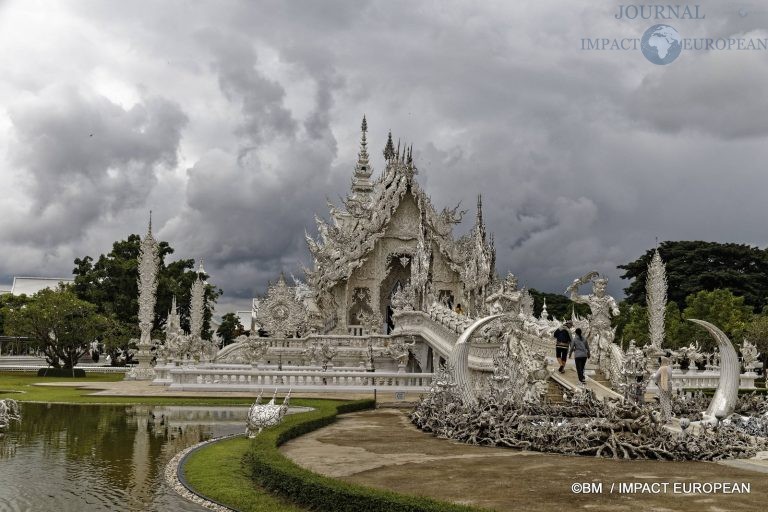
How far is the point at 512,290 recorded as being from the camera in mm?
17641

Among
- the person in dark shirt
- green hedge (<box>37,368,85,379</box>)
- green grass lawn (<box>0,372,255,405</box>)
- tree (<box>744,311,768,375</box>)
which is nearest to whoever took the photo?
the person in dark shirt

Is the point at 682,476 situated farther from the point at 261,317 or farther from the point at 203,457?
the point at 261,317

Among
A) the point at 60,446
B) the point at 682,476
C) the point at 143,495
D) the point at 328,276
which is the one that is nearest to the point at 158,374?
the point at 328,276

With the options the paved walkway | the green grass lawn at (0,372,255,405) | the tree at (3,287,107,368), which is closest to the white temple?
the green grass lawn at (0,372,255,405)

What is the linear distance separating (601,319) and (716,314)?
1136 inches

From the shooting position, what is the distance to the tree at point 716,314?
41.9m

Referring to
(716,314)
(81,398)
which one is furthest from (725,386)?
(716,314)

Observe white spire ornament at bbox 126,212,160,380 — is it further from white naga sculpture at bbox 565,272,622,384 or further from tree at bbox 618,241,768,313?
tree at bbox 618,241,768,313

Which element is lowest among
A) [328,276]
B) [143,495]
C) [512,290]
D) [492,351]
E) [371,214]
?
[143,495]

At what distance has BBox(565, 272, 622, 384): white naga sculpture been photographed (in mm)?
17266

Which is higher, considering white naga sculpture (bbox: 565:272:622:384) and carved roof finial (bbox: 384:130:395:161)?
carved roof finial (bbox: 384:130:395:161)

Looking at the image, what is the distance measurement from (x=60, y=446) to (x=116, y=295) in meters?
35.3

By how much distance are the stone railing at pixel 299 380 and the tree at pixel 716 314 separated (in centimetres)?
2529

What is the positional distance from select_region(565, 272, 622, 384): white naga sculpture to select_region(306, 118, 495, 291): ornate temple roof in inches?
855
